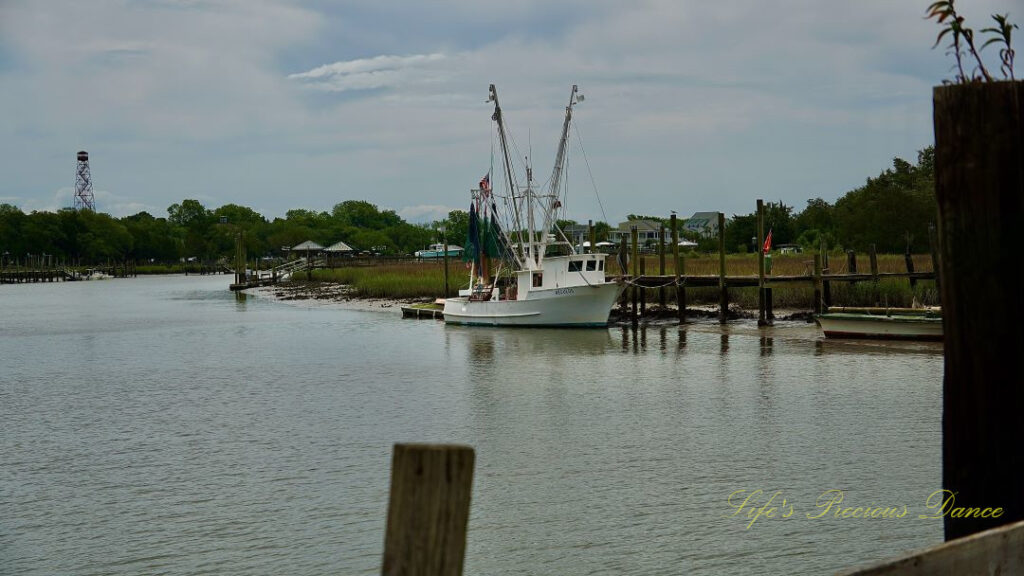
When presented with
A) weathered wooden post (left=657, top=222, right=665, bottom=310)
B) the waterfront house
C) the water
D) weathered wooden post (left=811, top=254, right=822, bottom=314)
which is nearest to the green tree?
weathered wooden post (left=657, top=222, right=665, bottom=310)

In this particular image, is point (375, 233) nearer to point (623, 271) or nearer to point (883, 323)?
point (623, 271)

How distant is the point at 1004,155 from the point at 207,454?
15.2 m

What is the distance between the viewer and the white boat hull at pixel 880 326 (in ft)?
101

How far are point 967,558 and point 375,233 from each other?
597 feet

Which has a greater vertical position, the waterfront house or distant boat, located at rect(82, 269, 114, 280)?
the waterfront house

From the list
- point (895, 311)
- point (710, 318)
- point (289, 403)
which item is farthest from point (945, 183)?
point (710, 318)

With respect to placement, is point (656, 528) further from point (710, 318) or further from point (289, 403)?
point (710, 318)

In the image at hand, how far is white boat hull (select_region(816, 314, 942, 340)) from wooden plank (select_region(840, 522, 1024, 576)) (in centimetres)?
2769

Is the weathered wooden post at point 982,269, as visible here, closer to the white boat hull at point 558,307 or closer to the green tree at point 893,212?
the white boat hull at point 558,307

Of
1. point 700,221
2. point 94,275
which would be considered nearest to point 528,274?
point 94,275

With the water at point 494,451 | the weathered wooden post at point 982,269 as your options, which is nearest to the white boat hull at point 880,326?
the water at point 494,451

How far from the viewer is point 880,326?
105 feet

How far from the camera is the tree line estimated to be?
59219mm

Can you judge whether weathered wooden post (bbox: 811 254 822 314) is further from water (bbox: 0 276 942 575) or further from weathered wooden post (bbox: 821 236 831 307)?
water (bbox: 0 276 942 575)
